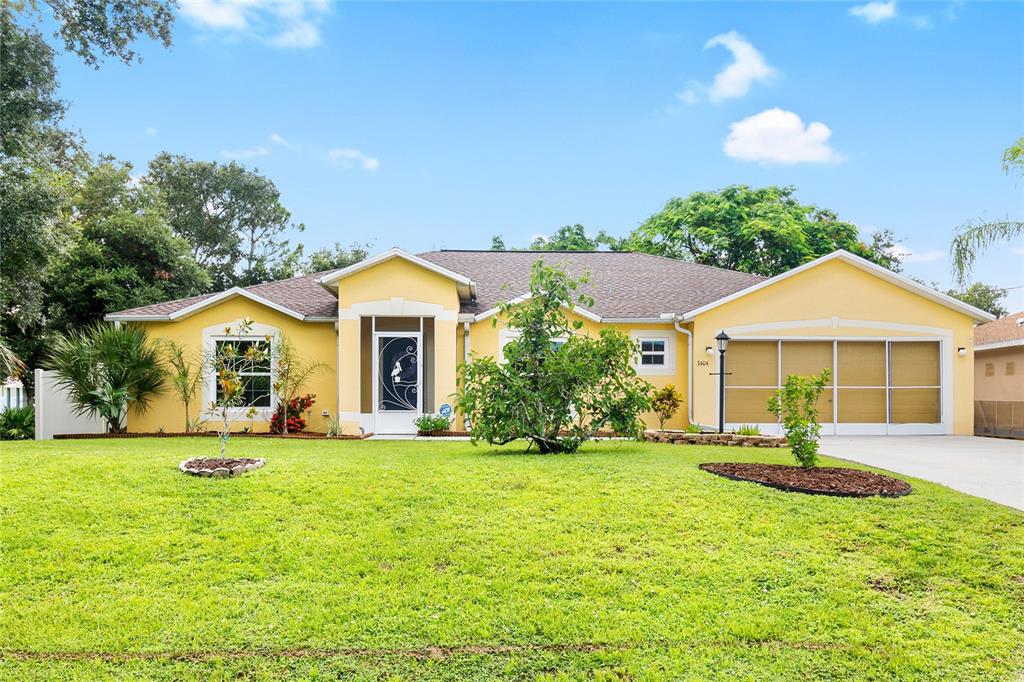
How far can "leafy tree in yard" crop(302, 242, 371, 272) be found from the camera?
3691cm

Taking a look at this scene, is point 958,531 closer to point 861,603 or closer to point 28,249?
point 861,603

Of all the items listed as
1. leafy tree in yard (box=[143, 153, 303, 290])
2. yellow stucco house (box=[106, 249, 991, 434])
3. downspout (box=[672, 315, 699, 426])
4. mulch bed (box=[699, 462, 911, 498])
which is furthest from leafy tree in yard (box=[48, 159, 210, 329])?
mulch bed (box=[699, 462, 911, 498])

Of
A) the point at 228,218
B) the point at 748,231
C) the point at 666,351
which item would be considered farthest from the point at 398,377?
the point at 228,218

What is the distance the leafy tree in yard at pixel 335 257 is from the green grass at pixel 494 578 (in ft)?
96.8

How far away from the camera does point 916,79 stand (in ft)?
53.5

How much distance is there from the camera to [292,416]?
625 inches

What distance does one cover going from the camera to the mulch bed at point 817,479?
24.8 feet

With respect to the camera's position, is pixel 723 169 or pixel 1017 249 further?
pixel 723 169

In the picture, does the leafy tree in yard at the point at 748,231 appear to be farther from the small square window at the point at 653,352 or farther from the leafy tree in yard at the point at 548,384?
the leafy tree in yard at the point at 548,384

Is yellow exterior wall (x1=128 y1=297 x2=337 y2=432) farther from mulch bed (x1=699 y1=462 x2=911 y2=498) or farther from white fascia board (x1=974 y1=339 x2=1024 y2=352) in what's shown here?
white fascia board (x1=974 y1=339 x2=1024 y2=352)

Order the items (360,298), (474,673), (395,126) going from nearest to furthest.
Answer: (474,673), (360,298), (395,126)

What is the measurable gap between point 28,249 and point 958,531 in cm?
2051

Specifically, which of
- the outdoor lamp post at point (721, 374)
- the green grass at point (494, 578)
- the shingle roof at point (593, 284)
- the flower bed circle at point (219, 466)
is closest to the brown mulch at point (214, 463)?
the flower bed circle at point (219, 466)

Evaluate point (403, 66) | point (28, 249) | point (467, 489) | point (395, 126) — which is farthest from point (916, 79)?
point (28, 249)
